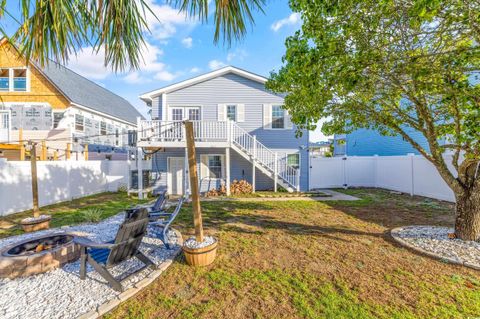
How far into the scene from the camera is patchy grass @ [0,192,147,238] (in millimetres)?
6059

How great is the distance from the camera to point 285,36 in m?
3.93

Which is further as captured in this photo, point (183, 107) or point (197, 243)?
point (183, 107)

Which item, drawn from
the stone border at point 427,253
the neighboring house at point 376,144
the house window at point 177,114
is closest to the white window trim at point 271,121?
the neighboring house at point 376,144

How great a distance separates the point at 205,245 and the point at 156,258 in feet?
3.44

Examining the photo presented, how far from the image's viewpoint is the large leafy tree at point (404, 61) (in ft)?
9.98

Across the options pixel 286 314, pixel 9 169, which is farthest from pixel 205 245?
pixel 9 169

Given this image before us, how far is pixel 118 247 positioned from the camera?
3139mm

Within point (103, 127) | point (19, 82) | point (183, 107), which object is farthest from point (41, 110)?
point (183, 107)

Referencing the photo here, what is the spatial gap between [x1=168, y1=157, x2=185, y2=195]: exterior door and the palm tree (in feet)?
32.0

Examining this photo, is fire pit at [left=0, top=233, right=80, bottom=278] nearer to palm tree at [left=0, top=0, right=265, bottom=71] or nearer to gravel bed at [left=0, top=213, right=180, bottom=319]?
gravel bed at [left=0, top=213, right=180, bottom=319]

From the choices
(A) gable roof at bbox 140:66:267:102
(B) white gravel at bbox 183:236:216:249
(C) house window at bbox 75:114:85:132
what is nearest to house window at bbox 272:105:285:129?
(A) gable roof at bbox 140:66:267:102

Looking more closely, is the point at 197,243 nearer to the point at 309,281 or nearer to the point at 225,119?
the point at 309,281

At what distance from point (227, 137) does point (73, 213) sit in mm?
6444

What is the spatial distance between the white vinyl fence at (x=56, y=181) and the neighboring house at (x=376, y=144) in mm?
13850
